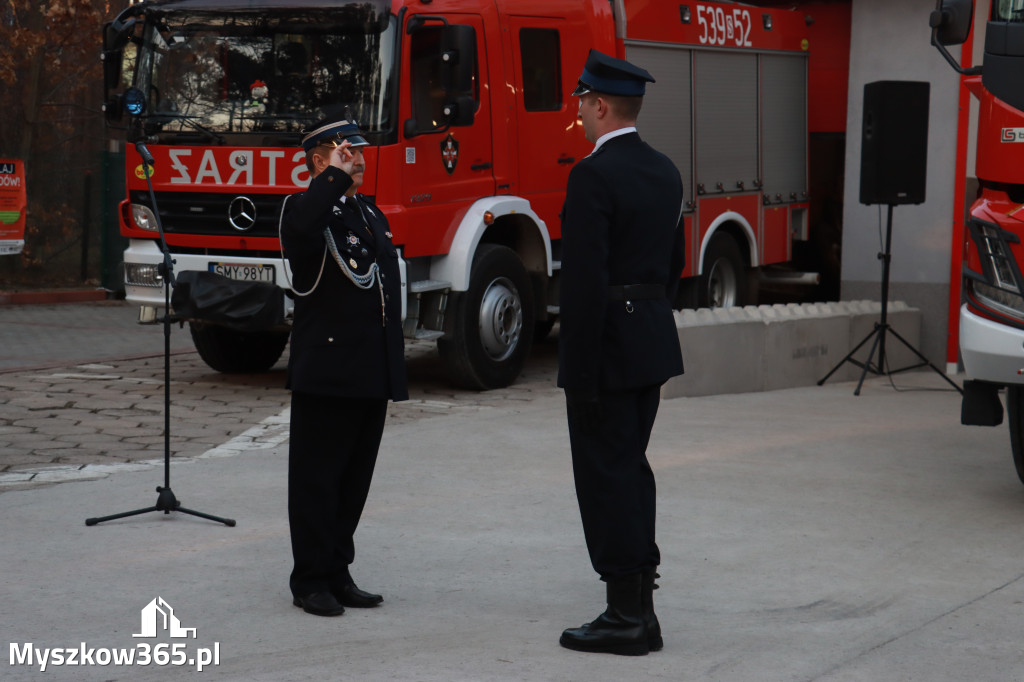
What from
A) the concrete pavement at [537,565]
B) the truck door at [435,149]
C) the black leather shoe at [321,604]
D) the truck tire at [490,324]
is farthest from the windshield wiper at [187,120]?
the black leather shoe at [321,604]

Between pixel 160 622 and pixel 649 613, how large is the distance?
165cm

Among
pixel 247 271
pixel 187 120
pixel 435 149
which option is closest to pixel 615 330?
pixel 435 149

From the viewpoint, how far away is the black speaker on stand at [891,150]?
1150 centimetres

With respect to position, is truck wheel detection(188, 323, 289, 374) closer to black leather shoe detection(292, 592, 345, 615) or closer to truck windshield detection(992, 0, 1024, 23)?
truck windshield detection(992, 0, 1024, 23)

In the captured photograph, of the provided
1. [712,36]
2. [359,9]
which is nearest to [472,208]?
[359,9]

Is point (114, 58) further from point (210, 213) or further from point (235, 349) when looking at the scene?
point (235, 349)

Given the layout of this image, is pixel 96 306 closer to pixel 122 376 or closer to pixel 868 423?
pixel 122 376

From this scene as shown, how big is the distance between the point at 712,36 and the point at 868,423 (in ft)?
16.1

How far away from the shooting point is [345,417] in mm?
5148

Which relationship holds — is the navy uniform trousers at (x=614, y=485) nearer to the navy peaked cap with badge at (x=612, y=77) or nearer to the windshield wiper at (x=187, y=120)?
the navy peaked cap with badge at (x=612, y=77)

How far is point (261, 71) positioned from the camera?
396 inches

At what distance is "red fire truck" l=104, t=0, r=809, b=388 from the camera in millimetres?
9875

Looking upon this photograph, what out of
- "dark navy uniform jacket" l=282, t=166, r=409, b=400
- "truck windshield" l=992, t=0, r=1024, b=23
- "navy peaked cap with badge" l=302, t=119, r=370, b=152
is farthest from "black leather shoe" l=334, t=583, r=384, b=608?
"truck windshield" l=992, t=0, r=1024, b=23

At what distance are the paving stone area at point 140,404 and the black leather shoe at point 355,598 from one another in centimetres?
279
